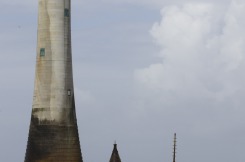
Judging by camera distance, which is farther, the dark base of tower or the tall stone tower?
the tall stone tower

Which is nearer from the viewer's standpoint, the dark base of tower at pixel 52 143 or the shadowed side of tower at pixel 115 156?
the dark base of tower at pixel 52 143

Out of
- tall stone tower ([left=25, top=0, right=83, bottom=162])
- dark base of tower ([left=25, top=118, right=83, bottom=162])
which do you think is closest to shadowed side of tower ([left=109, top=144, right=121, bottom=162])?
tall stone tower ([left=25, top=0, right=83, bottom=162])

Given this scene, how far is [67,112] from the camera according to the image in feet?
407

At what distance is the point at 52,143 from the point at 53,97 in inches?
197

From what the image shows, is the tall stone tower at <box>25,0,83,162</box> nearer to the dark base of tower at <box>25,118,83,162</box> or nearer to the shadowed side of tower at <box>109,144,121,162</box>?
the dark base of tower at <box>25,118,83,162</box>

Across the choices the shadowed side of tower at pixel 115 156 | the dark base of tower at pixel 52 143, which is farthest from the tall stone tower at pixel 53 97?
the shadowed side of tower at pixel 115 156

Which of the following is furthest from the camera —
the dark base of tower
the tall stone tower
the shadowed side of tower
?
the shadowed side of tower

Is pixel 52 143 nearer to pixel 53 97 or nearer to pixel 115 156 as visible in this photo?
pixel 53 97

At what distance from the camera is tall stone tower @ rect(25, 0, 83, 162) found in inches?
4830

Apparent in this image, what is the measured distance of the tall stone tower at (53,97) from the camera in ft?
403

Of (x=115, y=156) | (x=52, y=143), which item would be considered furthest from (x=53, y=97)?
(x=115, y=156)

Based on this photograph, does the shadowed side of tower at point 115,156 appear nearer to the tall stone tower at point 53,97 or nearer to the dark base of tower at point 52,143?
the tall stone tower at point 53,97

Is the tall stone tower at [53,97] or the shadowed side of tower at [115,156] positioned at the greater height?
the tall stone tower at [53,97]

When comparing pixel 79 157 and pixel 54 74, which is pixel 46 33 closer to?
pixel 54 74
